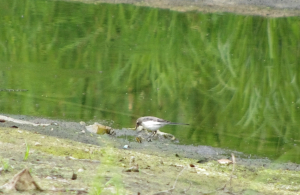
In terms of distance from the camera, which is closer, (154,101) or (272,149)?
(272,149)

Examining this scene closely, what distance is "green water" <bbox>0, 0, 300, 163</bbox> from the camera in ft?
16.5

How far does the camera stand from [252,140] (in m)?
4.72

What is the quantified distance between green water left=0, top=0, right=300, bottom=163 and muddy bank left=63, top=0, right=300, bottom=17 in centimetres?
105

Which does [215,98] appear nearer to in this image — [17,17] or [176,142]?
[176,142]

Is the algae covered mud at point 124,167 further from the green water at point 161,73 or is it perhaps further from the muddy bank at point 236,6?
the muddy bank at point 236,6

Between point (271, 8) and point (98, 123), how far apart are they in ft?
27.2

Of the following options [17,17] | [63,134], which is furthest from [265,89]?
[17,17]

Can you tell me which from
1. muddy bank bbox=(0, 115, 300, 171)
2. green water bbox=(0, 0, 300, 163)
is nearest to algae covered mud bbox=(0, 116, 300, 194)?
muddy bank bbox=(0, 115, 300, 171)

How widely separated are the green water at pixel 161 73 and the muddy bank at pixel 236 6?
3.44 ft

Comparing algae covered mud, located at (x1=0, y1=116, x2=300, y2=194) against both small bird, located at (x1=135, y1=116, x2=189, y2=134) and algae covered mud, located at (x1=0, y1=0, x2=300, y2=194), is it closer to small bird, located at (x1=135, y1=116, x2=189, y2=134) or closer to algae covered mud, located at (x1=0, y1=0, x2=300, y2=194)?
algae covered mud, located at (x1=0, y1=0, x2=300, y2=194)

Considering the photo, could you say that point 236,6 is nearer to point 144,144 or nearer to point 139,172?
point 144,144

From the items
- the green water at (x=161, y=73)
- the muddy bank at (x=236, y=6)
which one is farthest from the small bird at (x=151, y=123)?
the muddy bank at (x=236, y=6)

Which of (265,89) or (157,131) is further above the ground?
(265,89)

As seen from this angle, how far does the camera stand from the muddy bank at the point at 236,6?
38.5 ft
